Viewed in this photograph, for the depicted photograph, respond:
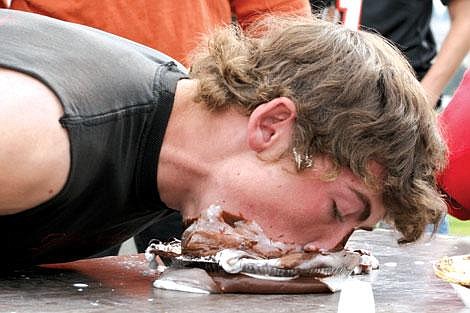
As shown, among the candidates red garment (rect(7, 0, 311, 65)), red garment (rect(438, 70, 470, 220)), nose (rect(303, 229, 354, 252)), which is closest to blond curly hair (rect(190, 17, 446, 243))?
nose (rect(303, 229, 354, 252))

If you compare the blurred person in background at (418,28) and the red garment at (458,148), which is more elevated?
the blurred person in background at (418,28)

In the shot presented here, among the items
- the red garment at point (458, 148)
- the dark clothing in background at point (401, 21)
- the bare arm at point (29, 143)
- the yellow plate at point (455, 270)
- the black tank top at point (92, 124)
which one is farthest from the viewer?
the dark clothing in background at point (401, 21)

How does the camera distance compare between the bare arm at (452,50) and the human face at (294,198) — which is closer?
the human face at (294,198)

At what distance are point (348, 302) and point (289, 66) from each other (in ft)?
1.77

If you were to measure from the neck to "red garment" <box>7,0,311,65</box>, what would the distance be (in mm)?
731

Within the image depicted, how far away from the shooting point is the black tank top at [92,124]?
6.87 feet

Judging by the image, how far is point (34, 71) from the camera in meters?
2.04

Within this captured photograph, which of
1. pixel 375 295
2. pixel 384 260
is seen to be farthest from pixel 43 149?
pixel 384 260

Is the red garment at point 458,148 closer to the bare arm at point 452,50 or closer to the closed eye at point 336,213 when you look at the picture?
the closed eye at point 336,213

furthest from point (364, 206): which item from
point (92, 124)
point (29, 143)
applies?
point (29, 143)

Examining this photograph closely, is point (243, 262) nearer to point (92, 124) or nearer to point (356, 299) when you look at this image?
point (356, 299)

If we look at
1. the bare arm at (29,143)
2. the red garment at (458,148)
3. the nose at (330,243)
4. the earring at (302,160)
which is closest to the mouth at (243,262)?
the nose at (330,243)

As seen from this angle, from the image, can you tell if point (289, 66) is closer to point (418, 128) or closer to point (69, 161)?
point (418, 128)

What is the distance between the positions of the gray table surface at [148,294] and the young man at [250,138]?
0.34ft
